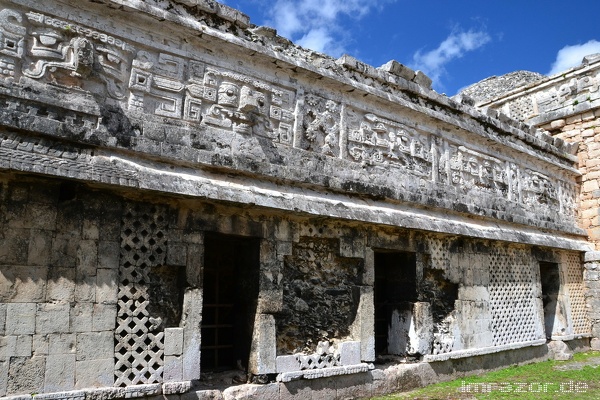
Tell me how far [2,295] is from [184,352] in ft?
5.18

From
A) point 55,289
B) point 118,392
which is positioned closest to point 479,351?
point 118,392

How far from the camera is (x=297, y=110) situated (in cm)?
592

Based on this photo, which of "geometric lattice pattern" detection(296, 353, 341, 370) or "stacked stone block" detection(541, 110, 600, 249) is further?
"stacked stone block" detection(541, 110, 600, 249)

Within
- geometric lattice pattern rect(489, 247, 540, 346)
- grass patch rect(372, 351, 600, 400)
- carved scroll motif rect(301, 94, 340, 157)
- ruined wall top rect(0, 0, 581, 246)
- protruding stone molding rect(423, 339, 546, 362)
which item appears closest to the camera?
ruined wall top rect(0, 0, 581, 246)

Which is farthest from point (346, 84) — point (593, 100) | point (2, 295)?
point (593, 100)

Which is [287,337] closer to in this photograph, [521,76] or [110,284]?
[110,284]

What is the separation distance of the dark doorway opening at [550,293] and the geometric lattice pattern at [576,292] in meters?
0.38

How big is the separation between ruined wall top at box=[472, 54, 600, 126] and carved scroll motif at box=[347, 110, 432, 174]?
437 centimetres

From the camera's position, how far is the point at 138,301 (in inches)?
179

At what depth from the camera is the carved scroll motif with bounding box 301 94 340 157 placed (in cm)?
599

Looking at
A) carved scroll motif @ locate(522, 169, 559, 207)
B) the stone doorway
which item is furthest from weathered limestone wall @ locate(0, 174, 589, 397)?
the stone doorway

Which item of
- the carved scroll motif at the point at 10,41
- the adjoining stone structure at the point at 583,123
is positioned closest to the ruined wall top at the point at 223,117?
the carved scroll motif at the point at 10,41

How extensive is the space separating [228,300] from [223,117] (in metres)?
1.99

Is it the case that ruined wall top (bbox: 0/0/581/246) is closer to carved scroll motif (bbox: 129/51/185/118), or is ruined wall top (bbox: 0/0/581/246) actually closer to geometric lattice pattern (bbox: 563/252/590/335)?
carved scroll motif (bbox: 129/51/185/118)
